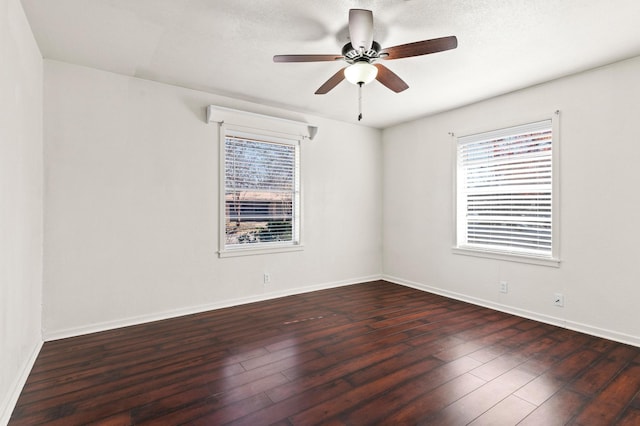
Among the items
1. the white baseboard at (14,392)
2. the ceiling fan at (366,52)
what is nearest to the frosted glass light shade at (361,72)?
the ceiling fan at (366,52)

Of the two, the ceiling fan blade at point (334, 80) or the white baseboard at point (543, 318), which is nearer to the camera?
the ceiling fan blade at point (334, 80)

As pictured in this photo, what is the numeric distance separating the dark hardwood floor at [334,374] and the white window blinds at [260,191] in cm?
115

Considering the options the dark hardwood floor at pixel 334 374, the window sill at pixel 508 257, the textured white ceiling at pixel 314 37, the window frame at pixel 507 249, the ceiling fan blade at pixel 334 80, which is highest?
the textured white ceiling at pixel 314 37

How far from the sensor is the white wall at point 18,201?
1.86m

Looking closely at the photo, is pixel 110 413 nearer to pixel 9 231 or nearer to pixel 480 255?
pixel 9 231

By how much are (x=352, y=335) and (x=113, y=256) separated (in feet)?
8.17

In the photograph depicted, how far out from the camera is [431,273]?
15.6 ft

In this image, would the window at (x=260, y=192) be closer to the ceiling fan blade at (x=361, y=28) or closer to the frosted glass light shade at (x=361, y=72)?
the frosted glass light shade at (x=361, y=72)

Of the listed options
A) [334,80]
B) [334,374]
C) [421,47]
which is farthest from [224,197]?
[421,47]

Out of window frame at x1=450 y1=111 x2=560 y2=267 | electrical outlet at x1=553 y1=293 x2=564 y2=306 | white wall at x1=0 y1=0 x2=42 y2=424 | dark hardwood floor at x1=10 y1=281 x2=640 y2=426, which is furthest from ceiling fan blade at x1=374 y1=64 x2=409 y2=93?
electrical outlet at x1=553 y1=293 x2=564 y2=306

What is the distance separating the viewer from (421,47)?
7.35 feet

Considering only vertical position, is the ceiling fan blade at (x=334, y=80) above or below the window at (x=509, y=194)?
above

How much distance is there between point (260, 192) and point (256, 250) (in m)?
0.76

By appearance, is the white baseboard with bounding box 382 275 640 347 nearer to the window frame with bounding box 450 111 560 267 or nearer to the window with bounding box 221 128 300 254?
the window frame with bounding box 450 111 560 267
